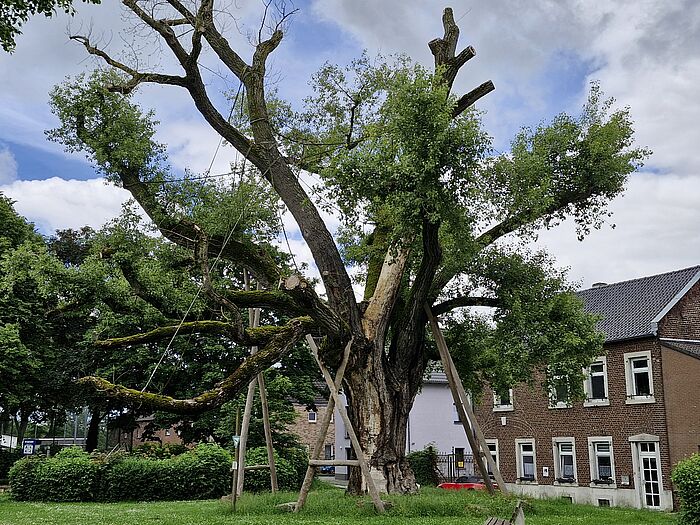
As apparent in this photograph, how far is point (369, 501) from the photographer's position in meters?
13.3

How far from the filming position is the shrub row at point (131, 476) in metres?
21.9

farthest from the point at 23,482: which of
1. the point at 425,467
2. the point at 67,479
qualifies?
the point at 425,467

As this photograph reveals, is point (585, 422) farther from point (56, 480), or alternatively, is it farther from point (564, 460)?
point (56, 480)

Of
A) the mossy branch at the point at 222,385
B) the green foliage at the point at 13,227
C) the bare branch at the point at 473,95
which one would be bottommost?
the mossy branch at the point at 222,385

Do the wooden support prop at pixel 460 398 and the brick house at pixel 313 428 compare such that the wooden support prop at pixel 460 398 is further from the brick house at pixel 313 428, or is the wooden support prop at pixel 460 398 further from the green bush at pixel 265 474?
the brick house at pixel 313 428

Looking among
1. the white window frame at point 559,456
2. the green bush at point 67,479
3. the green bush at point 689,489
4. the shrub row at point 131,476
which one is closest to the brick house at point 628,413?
the white window frame at point 559,456

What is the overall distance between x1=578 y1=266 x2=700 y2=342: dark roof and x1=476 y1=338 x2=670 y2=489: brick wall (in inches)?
22.1

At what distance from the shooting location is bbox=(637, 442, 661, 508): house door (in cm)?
2556

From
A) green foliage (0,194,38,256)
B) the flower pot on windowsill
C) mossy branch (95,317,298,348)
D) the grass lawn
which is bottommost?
the grass lawn

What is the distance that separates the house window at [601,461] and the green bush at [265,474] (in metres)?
10.9

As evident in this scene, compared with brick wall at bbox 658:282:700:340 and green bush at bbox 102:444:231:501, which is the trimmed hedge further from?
brick wall at bbox 658:282:700:340

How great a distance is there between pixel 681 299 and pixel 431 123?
1834 cm

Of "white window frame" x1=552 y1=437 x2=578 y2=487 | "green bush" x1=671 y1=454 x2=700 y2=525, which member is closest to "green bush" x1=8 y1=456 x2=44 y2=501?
"green bush" x1=671 y1=454 x2=700 y2=525

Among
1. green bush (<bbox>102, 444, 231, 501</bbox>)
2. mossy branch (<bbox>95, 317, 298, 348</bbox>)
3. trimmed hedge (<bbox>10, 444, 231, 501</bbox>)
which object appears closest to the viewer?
mossy branch (<bbox>95, 317, 298, 348</bbox>)
